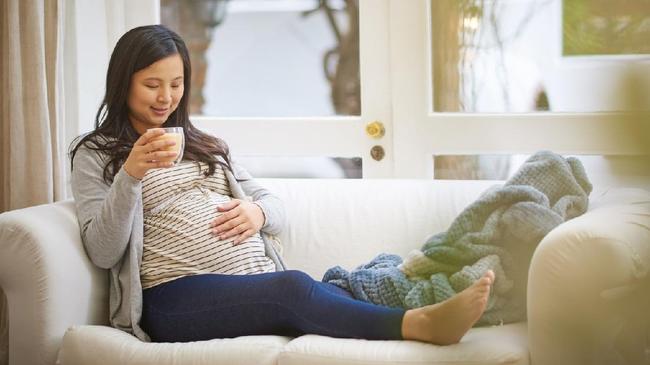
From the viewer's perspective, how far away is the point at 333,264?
100 inches

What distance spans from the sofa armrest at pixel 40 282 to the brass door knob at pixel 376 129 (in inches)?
51.3

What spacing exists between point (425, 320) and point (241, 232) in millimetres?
591

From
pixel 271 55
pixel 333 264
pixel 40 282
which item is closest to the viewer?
pixel 40 282

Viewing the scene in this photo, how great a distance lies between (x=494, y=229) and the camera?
86.0 inches

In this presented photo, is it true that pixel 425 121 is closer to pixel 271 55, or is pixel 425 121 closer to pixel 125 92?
pixel 271 55

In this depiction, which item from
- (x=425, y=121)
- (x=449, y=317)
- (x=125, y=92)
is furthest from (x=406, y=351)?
(x=425, y=121)

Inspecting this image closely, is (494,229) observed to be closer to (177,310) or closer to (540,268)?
(540,268)

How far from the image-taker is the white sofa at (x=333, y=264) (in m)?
1.84

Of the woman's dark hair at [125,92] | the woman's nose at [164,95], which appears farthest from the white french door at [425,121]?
the woman's nose at [164,95]

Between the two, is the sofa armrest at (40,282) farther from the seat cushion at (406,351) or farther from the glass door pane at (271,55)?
the glass door pane at (271,55)

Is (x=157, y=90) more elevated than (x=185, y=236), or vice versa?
(x=157, y=90)

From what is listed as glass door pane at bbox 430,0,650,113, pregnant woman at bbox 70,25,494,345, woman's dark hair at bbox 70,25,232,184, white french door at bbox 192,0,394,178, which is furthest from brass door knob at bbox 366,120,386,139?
woman's dark hair at bbox 70,25,232,184

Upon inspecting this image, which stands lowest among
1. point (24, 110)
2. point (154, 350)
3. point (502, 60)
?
point (154, 350)

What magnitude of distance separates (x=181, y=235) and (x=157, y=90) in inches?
15.2
